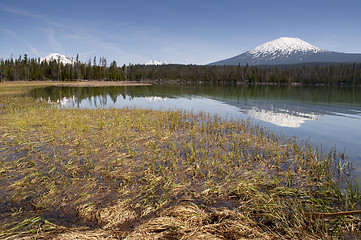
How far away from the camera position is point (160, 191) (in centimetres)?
717

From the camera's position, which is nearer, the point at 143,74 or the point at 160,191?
the point at 160,191

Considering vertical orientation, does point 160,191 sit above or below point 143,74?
below

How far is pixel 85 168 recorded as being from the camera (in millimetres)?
8742

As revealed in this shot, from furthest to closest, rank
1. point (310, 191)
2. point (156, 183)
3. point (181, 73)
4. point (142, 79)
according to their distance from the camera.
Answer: point (181, 73)
point (142, 79)
point (156, 183)
point (310, 191)

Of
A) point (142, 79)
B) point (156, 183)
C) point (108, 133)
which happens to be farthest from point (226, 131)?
point (142, 79)

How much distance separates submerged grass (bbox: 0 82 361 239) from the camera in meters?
4.98

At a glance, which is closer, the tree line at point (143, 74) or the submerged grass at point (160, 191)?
the submerged grass at point (160, 191)

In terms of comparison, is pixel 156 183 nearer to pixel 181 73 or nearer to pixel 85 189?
pixel 85 189

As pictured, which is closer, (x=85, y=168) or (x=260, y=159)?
(x=85, y=168)

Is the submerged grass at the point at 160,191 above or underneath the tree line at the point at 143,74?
underneath

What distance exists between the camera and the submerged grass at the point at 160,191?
196 inches

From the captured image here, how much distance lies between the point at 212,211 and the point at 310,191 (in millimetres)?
3724

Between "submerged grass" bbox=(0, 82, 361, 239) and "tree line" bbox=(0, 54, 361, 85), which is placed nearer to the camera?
"submerged grass" bbox=(0, 82, 361, 239)

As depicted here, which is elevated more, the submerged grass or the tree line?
the tree line
